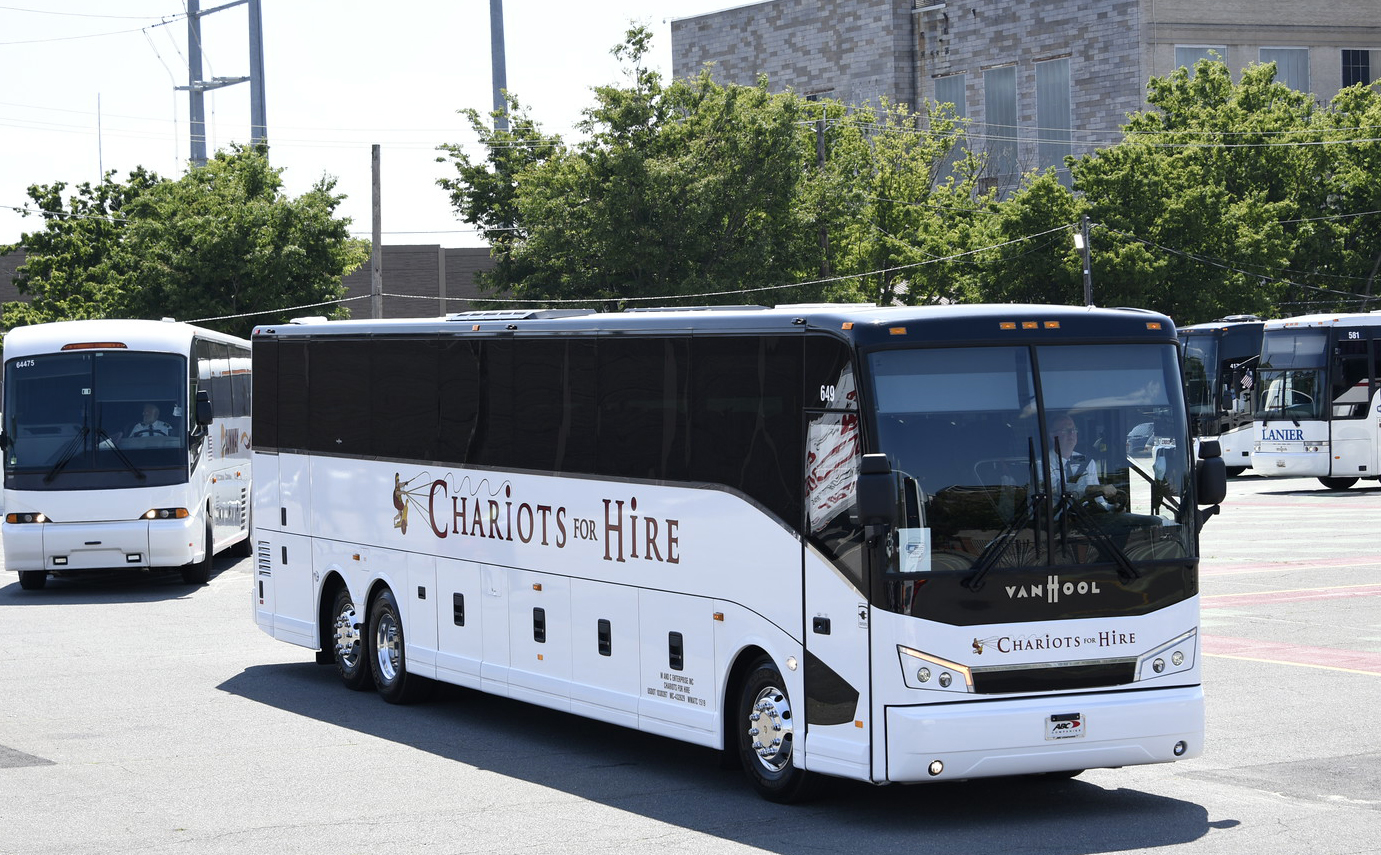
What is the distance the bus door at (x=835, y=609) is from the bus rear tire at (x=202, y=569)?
1604cm

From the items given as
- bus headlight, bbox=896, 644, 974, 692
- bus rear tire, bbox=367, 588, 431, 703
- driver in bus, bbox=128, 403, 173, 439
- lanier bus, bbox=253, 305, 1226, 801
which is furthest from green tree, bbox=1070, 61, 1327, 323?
bus headlight, bbox=896, 644, 974, 692

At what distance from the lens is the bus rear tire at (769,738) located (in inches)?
393

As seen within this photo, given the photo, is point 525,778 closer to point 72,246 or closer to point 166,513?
point 166,513

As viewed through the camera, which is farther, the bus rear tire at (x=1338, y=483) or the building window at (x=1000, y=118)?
the building window at (x=1000, y=118)

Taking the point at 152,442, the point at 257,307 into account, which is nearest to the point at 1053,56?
the point at 257,307

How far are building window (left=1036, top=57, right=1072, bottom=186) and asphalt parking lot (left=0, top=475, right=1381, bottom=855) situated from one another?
67.1m

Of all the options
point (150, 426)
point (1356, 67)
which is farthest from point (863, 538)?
point (1356, 67)

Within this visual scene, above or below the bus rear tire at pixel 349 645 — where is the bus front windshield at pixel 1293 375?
above

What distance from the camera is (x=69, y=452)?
2308 centimetres

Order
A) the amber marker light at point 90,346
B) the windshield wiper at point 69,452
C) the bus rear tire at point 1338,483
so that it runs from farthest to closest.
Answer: the bus rear tire at point 1338,483 < the amber marker light at point 90,346 < the windshield wiper at point 69,452

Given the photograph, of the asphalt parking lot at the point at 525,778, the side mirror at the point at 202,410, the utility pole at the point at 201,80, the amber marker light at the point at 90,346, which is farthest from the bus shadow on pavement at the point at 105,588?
the utility pole at the point at 201,80

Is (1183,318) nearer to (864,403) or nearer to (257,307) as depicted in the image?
(257,307)

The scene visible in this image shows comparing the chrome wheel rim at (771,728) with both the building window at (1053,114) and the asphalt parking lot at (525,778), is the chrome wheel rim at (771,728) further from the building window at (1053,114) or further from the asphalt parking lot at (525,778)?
the building window at (1053,114)

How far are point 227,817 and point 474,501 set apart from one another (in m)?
3.81
